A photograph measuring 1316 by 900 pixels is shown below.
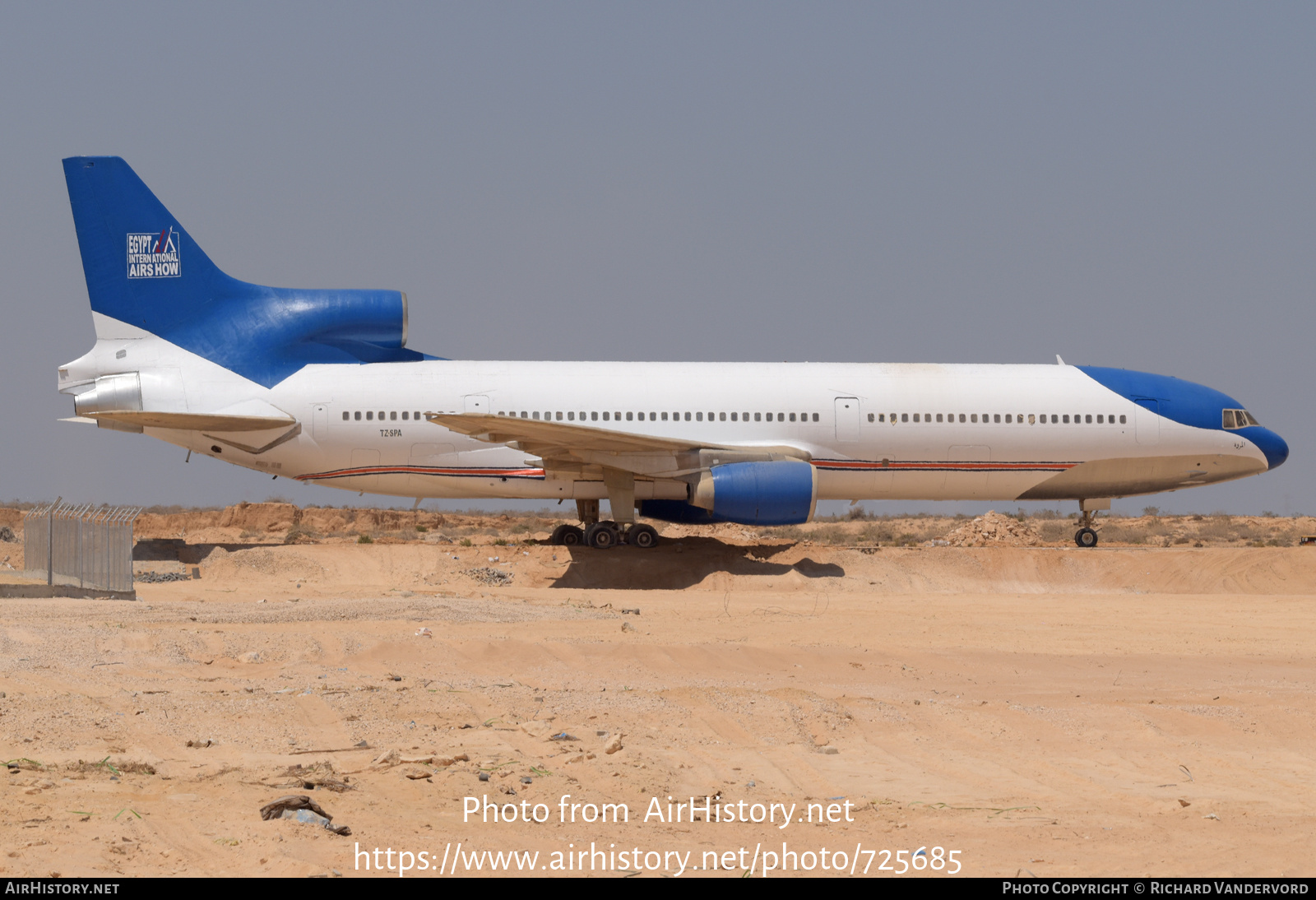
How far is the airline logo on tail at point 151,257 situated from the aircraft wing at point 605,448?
632 centimetres

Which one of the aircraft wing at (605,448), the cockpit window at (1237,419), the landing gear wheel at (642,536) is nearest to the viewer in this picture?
the aircraft wing at (605,448)

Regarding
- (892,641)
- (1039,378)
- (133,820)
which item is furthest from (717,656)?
(1039,378)

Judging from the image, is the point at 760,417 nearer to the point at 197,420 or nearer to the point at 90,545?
the point at 197,420

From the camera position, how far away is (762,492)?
19.2m

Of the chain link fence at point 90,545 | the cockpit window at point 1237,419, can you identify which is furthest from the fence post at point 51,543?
the cockpit window at point 1237,419

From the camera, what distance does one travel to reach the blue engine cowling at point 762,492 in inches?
757

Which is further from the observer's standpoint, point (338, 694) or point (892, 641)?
point (892, 641)

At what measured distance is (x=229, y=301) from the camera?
21594 mm

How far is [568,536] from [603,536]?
82.9 inches

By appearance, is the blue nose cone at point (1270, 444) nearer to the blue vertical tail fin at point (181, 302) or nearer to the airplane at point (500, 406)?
the airplane at point (500, 406)

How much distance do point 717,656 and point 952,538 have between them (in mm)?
17755

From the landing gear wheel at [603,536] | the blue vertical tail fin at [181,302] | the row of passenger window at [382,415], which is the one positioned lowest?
the landing gear wheel at [603,536]

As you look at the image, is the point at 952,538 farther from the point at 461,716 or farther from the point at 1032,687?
the point at 461,716

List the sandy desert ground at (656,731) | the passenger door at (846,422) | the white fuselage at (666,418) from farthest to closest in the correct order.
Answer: the passenger door at (846,422) < the white fuselage at (666,418) < the sandy desert ground at (656,731)
